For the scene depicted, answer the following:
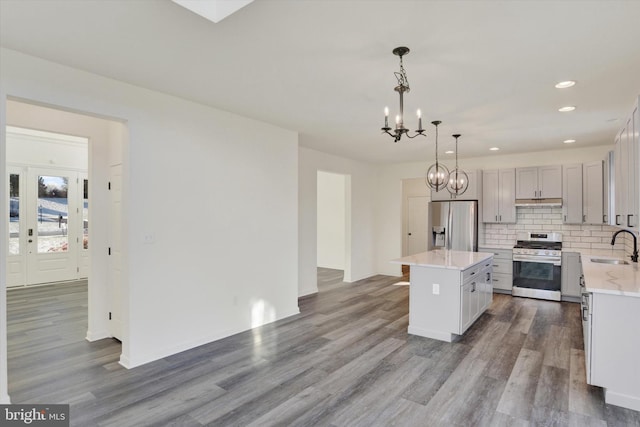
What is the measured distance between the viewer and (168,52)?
2570mm

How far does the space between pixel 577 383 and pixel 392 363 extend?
1.63m

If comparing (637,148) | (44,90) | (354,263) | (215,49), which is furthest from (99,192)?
(637,148)

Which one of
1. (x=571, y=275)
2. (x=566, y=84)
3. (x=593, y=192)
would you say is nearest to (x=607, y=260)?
(x=571, y=275)

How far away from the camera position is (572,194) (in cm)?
580

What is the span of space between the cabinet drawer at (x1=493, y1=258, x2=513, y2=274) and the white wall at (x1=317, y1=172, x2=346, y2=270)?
12.7ft

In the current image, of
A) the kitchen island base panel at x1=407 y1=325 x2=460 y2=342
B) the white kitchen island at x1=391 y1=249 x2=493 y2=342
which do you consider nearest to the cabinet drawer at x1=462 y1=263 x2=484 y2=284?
the white kitchen island at x1=391 y1=249 x2=493 y2=342

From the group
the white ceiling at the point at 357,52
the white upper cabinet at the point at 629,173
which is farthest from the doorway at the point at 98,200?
the white upper cabinet at the point at 629,173

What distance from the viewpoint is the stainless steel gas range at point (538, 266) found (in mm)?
5805

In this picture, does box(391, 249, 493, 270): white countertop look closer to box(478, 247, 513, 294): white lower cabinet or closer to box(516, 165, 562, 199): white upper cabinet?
box(478, 247, 513, 294): white lower cabinet

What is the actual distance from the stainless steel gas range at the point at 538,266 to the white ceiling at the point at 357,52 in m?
2.64

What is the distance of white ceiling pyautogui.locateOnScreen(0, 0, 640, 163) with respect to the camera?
202cm

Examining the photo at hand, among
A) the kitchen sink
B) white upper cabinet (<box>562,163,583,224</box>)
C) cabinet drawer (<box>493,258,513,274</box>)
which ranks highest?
white upper cabinet (<box>562,163,583,224</box>)

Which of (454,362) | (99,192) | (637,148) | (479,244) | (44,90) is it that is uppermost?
(44,90)

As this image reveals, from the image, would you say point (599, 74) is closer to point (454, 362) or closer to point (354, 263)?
point (454, 362)
